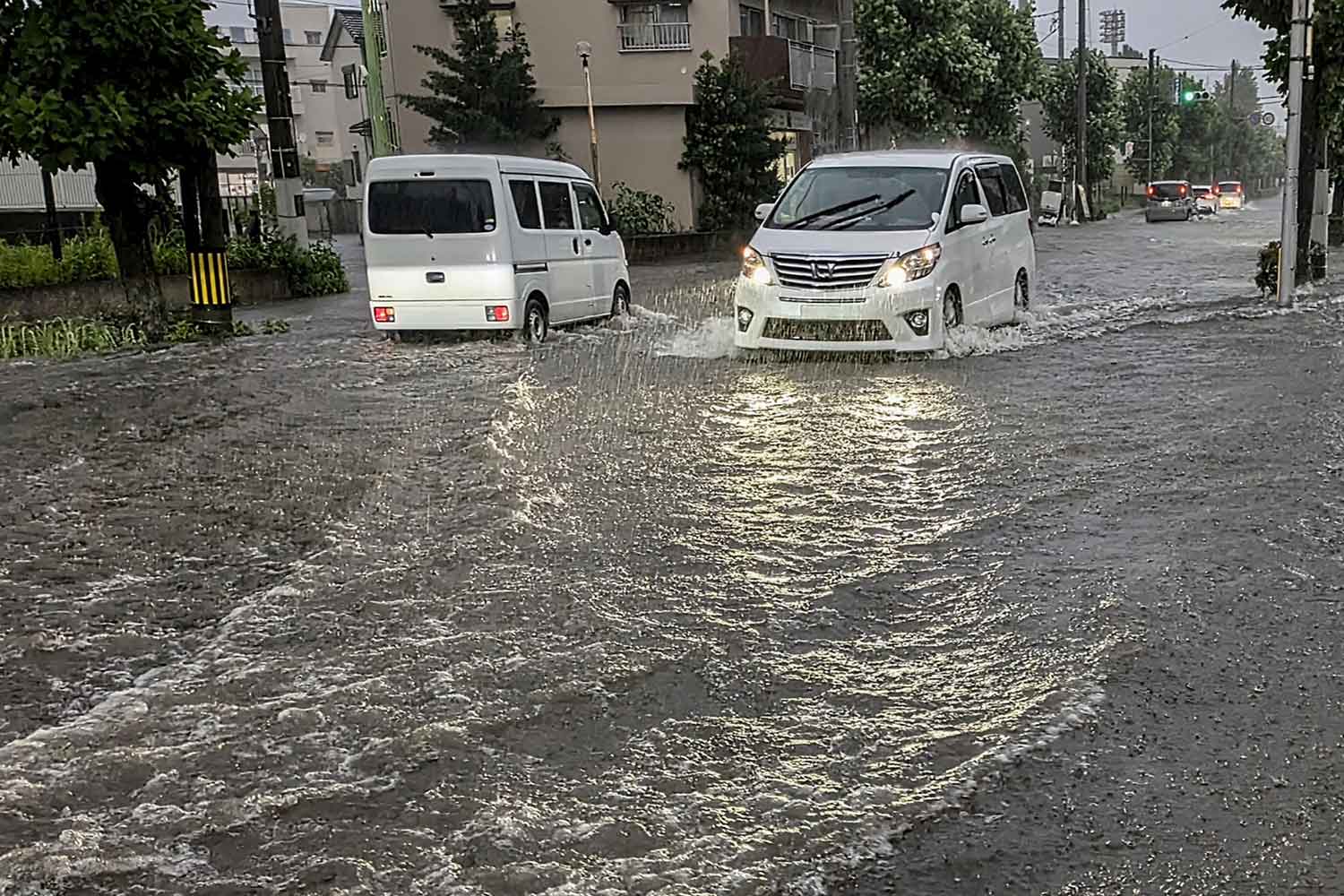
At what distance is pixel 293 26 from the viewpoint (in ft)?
280

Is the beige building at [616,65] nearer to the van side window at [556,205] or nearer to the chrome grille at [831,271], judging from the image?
the van side window at [556,205]

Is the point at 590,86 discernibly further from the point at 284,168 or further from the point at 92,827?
the point at 92,827

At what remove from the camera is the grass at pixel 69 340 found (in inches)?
596

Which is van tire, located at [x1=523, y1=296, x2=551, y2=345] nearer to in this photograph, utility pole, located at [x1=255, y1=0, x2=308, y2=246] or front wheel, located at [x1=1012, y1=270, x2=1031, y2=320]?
front wheel, located at [x1=1012, y1=270, x2=1031, y2=320]

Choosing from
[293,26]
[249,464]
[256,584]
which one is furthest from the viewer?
[293,26]

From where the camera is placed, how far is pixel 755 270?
1207cm

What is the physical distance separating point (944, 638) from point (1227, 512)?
7.81ft

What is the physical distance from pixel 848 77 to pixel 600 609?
840 inches

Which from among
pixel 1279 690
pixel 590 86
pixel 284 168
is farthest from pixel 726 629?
pixel 590 86

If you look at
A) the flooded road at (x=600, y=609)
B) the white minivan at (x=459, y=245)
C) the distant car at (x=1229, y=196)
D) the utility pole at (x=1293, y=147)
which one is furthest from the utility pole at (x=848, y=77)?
the distant car at (x=1229, y=196)

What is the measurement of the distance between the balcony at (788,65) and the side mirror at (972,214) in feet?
72.0

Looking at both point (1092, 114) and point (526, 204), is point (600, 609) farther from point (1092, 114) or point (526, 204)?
point (1092, 114)

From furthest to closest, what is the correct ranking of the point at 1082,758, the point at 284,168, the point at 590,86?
the point at 590,86 → the point at 284,168 → the point at 1082,758

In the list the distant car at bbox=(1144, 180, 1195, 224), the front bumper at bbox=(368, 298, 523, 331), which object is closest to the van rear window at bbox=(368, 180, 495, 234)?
the front bumper at bbox=(368, 298, 523, 331)
